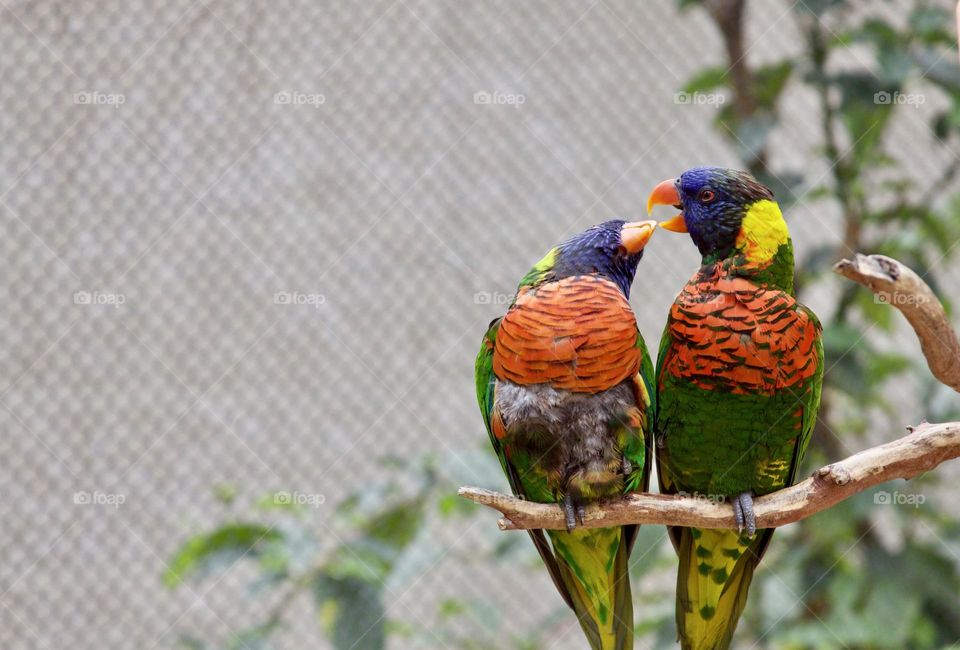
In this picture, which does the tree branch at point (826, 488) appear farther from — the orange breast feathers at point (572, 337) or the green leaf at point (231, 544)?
the green leaf at point (231, 544)

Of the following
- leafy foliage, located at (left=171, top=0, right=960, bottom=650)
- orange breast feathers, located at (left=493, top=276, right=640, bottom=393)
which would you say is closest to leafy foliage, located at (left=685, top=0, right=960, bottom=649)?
leafy foliage, located at (left=171, top=0, right=960, bottom=650)

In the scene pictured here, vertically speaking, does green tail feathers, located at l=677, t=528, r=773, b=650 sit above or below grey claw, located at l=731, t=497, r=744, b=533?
below

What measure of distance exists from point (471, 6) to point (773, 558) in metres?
1.71

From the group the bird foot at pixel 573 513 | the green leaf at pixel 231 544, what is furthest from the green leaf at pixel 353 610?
the bird foot at pixel 573 513

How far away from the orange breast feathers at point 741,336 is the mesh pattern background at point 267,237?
3.90 feet

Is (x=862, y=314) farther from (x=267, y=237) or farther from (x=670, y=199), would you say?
(x=267, y=237)

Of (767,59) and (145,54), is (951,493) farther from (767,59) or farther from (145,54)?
(145,54)

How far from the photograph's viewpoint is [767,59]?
2.56 m

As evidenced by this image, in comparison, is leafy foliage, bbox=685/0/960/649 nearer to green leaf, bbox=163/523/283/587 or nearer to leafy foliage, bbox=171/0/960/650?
leafy foliage, bbox=171/0/960/650

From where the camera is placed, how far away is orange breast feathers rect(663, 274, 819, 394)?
3.43 ft

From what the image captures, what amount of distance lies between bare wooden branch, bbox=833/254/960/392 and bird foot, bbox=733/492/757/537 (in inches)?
10.6

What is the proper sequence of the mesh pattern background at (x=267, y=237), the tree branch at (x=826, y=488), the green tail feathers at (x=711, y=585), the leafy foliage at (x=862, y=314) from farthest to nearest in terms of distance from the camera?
1. the mesh pattern background at (x=267, y=237)
2. the leafy foliage at (x=862, y=314)
3. the green tail feathers at (x=711, y=585)
4. the tree branch at (x=826, y=488)

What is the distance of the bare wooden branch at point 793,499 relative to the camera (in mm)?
1000

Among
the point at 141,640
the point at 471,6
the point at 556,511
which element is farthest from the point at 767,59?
the point at 141,640
